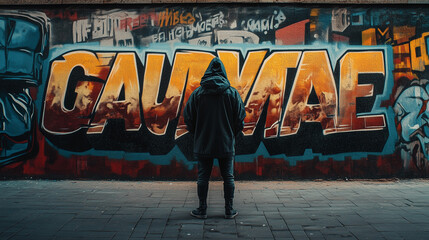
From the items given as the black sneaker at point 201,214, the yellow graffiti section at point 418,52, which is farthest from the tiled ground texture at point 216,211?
the yellow graffiti section at point 418,52

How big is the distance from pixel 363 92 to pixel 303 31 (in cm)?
169

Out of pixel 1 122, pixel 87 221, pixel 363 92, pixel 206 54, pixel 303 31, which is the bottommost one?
pixel 87 221

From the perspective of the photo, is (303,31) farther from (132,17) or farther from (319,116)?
(132,17)

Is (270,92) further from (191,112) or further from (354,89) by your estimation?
(191,112)

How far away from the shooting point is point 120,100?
6.72m

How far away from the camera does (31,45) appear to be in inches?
268

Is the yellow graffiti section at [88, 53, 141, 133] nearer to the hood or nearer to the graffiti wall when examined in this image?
the graffiti wall

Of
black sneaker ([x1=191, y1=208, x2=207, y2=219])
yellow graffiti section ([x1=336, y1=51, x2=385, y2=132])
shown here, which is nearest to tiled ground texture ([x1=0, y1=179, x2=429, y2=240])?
black sneaker ([x1=191, y1=208, x2=207, y2=219])

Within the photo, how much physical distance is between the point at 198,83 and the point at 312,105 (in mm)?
2288

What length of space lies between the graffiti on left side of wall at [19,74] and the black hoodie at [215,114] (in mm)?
4158

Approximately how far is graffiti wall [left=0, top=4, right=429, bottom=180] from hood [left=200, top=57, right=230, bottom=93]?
93.3 inches

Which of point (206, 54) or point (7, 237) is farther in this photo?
point (206, 54)

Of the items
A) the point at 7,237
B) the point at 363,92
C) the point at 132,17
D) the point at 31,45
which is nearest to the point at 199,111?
the point at 7,237

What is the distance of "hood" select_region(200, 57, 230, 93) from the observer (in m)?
4.17
